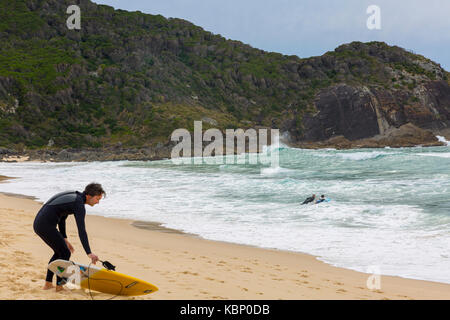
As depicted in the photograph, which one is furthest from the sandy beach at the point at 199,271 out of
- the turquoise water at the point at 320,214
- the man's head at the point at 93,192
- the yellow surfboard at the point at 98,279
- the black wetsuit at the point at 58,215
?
the man's head at the point at 93,192

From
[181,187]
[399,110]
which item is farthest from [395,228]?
[399,110]

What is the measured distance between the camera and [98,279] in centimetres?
544

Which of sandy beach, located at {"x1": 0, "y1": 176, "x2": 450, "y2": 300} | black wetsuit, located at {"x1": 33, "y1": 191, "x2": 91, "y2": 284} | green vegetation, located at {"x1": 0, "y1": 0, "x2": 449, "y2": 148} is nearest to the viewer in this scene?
black wetsuit, located at {"x1": 33, "y1": 191, "x2": 91, "y2": 284}

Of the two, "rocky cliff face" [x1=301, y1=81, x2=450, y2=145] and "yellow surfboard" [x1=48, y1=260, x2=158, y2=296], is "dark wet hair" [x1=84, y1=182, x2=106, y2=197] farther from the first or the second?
"rocky cliff face" [x1=301, y1=81, x2=450, y2=145]

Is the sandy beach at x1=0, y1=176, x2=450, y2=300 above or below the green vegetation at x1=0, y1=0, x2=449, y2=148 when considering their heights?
below

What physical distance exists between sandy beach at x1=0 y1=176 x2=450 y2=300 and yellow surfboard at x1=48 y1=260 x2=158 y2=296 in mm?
144

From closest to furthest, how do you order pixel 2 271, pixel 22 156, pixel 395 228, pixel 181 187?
pixel 2 271 → pixel 395 228 → pixel 181 187 → pixel 22 156

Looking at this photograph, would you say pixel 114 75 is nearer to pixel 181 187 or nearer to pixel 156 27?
pixel 156 27

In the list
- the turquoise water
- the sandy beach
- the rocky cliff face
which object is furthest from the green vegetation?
the sandy beach

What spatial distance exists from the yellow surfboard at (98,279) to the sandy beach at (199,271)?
0.14 meters

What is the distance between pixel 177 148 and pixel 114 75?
126 ft

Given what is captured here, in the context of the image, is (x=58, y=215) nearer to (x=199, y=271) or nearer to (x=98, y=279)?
(x=98, y=279)

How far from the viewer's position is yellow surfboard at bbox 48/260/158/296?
5.40 metres

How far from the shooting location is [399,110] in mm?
105812
